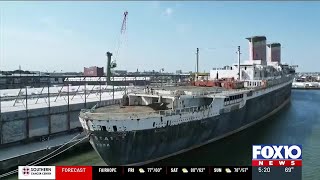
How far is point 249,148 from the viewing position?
115ft

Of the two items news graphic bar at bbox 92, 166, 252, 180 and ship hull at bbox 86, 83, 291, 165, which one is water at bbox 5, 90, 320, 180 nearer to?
ship hull at bbox 86, 83, 291, 165

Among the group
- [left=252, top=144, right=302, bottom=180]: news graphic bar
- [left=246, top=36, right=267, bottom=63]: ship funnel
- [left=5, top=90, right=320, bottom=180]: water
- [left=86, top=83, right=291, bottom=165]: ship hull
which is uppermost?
[left=246, top=36, right=267, bottom=63]: ship funnel

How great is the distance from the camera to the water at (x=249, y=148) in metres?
29.3

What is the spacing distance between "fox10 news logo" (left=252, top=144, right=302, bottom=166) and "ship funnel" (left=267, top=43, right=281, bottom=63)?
9801cm

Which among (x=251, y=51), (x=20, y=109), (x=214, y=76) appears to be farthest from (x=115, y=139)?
(x=251, y=51)

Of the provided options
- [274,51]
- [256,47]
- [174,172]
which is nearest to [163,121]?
[174,172]

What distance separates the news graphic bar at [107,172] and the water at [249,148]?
35.5 ft

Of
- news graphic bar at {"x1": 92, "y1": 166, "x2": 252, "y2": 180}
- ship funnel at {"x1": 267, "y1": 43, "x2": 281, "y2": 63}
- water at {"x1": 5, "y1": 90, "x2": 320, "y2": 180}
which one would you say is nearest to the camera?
news graphic bar at {"x1": 92, "y1": 166, "x2": 252, "y2": 180}

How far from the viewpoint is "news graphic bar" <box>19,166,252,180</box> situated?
1585 centimetres

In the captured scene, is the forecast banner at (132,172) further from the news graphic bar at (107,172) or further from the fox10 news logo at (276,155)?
the fox10 news logo at (276,155)

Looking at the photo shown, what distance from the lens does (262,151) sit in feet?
53.0

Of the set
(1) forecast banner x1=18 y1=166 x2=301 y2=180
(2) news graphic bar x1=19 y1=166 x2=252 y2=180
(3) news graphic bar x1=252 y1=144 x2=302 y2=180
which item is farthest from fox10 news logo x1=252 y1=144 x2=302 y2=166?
(2) news graphic bar x1=19 y1=166 x2=252 y2=180

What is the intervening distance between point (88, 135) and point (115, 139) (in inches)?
112

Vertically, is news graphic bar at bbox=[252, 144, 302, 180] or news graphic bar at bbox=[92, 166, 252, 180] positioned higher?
news graphic bar at bbox=[252, 144, 302, 180]
